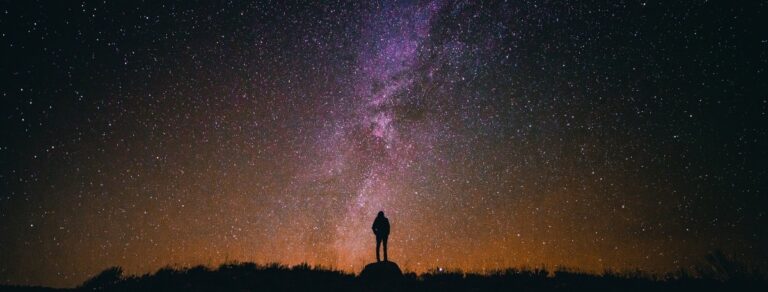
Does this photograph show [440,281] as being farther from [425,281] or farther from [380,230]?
[380,230]

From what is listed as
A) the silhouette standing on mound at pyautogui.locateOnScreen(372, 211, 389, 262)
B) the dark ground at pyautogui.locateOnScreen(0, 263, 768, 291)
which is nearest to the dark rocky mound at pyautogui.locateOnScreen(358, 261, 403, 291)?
the dark ground at pyautogui.locateOnScreen(0, 263, 768, 291)

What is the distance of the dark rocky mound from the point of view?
30.1 ft

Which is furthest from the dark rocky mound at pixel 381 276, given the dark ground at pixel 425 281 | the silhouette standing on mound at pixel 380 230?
the silhouette standing on mound at pixel 380 230

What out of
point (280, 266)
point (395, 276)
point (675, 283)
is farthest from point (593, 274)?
point (280, 266)

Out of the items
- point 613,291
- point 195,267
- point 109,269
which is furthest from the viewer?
point 109,269

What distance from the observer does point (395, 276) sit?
32.7 feet

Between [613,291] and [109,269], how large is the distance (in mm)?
15016

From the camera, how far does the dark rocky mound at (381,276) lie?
30.1 feet

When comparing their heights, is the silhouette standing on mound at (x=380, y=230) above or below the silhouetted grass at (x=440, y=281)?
above

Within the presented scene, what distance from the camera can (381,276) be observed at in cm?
996

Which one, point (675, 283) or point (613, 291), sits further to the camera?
point (675, 283)

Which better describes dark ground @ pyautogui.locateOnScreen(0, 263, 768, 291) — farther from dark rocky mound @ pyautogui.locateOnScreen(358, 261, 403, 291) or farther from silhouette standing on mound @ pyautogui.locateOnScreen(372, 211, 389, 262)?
silhouette standing on mound @ pyautogui.locateOnScreen(372, 211, 389, 262)

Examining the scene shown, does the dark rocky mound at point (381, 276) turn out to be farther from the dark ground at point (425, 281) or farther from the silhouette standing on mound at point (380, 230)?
the silhouette standing on mound at point (380, 230)

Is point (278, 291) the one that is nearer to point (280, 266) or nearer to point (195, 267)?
point (280, 266)
